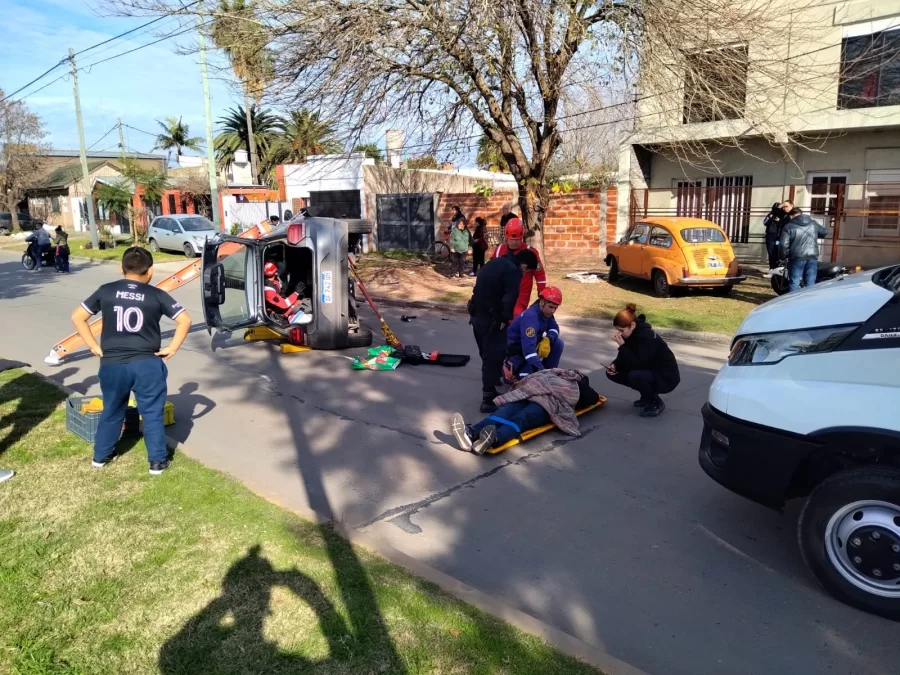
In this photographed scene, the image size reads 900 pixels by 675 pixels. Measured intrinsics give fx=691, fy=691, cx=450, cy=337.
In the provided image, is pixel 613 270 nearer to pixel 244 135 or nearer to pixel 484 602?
pixel 484 602

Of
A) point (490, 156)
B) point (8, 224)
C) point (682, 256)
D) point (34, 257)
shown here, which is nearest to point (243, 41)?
point (682, 256)

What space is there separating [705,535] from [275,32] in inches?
436

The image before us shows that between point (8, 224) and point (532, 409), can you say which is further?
point (8, 224)

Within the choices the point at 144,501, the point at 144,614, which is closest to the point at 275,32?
the point at 144,501

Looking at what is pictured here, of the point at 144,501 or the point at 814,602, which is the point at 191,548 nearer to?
the point at 144,501

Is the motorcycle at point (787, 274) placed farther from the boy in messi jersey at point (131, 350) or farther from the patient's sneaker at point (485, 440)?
the boy in messi jersey at point (131, 350)

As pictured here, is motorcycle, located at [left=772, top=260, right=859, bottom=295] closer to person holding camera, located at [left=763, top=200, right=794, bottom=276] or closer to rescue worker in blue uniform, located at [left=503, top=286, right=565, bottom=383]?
person holding camera, located at [left=763, top=200, right=794, bottom=276]

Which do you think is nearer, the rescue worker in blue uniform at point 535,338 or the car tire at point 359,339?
the rescue worker in blue uniform at point 535,338

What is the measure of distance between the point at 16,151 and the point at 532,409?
5663cm

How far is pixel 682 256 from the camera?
13711 millimetres

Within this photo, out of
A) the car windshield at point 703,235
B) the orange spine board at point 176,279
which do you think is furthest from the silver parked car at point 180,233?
the car windshield at point 703,235

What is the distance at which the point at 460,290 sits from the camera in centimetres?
1605

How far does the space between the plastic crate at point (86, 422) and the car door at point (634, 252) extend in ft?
37.6

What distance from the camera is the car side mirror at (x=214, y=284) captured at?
9430 millimetres
